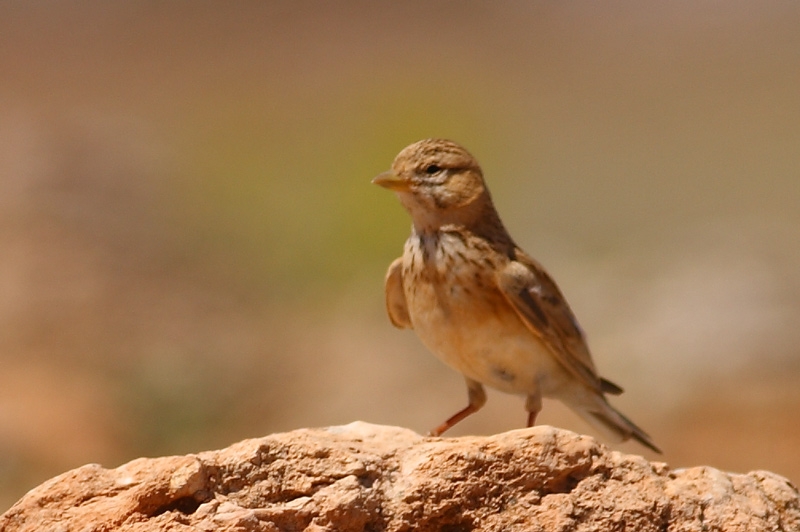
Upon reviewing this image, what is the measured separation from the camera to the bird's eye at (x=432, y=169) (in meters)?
5.57

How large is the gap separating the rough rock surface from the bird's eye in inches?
76.8

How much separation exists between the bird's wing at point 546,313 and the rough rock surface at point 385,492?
5.47 ft

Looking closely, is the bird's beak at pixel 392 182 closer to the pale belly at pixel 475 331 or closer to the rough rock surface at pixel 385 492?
the pale belly at pixel 475 331

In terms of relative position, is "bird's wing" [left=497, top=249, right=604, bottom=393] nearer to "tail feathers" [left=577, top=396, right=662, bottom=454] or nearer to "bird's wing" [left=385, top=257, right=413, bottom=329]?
"tail feathers" [left=577, top=396, right=662, bottom=454]

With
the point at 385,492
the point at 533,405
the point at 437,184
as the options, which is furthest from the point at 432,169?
the point at 385,492

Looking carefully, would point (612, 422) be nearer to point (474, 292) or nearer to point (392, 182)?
point (474, 292)

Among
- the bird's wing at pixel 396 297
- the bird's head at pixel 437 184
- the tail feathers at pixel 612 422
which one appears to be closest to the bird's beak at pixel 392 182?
the bird's head at pixel 437 184

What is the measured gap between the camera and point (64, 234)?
11.2m

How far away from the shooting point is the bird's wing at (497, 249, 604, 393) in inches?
214

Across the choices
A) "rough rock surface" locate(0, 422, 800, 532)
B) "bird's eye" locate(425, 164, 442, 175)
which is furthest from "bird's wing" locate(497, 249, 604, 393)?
"rough rock surface" locate(0, 422, 800, 532)

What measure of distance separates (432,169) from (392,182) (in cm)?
20

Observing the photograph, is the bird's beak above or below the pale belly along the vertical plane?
above

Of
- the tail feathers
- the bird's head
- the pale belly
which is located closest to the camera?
the pale belly

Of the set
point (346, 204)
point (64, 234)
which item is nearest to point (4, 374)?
point (64, 234)
